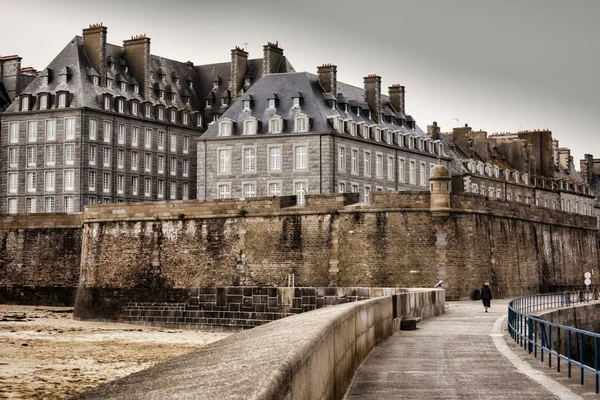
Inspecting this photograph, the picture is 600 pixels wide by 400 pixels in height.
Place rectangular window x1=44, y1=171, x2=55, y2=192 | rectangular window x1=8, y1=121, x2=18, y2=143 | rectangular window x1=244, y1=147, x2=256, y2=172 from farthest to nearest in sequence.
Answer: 1. rectangular window x1=8, y1=121, x2=18, y2=143
2. rectangular window x1=44, y1=171, x2=55, y2=192
3. rectangular window x1=244, y1=147, x2=256, y2=172

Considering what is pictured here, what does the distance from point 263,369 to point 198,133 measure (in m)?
73.0

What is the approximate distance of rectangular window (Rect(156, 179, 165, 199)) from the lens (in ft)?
248

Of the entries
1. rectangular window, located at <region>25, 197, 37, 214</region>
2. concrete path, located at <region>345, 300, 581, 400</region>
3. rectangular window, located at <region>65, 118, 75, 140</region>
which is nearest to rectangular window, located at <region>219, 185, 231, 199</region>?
rectangular window, located at <region>65, 118, 75, 140</region>

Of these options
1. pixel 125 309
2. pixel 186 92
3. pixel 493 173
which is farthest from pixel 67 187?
pixel 493 173

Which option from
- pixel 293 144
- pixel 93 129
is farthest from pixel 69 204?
pixel 293 144

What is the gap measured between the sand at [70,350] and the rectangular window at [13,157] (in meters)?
29.0

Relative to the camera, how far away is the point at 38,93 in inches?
2815

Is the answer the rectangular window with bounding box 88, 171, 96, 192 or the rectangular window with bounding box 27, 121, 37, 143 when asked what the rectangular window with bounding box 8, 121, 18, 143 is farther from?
the rectangular window with bounding box 88, 171, 96, 192

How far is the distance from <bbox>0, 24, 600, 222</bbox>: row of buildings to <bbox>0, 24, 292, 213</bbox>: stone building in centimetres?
9

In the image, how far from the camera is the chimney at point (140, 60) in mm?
73438

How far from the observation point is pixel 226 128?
64.7 metres

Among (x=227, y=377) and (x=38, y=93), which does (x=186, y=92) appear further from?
(x=227, y=377)

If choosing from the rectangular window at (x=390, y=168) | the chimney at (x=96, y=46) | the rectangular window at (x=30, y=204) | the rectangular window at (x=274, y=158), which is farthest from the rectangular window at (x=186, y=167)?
the rectangular window at (x=390, y=168)

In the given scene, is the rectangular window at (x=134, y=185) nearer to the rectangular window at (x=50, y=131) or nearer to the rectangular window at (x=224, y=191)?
the rectangular window at (x=50, y=131)
